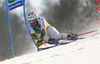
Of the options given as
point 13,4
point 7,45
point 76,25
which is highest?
point 13,4

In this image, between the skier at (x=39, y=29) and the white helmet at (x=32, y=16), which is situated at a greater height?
the white helmet at (x=32, y=16)

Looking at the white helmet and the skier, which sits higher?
the white helmet

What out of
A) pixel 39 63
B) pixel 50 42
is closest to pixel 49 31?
pixel 50 42

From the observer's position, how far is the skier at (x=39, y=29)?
6.38 meters

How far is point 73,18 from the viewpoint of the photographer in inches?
712

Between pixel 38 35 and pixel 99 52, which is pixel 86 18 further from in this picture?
pixel 99 52

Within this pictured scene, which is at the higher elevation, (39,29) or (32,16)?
(32,16)

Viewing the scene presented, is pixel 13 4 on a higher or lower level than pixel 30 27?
higher

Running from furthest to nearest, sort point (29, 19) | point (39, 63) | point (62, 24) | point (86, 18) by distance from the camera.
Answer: point (86, 18) < point (62, 24) < point (29, 19) < point (39, 63)

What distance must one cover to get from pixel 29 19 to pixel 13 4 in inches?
35.3

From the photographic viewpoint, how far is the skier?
20.9ft

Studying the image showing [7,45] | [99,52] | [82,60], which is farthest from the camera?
[7,45]

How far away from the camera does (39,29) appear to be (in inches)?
258

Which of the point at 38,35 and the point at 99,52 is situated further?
the point at 38,35
